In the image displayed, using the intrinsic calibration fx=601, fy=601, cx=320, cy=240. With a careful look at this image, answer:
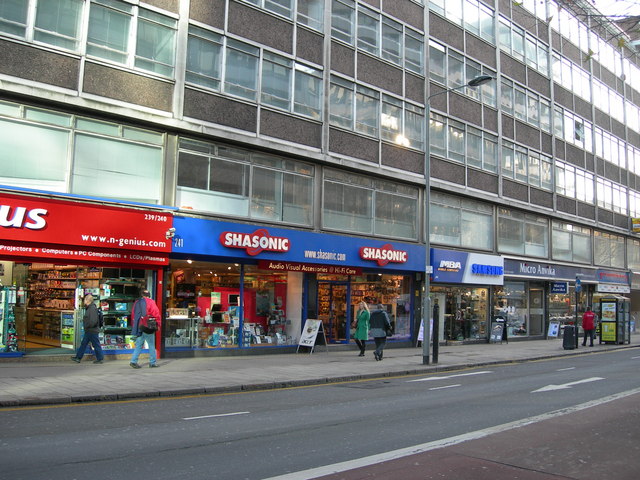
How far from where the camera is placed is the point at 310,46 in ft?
66.8

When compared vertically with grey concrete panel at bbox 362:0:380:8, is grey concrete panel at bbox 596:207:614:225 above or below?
below

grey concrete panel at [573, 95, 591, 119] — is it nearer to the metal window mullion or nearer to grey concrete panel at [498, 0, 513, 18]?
grey concrete panel at [498, 0, 513, 18]

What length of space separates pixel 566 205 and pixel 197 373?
26.3 meters

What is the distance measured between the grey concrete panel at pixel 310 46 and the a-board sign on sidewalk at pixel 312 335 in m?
8.80

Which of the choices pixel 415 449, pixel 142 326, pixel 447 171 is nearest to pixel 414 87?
pixel 447 171

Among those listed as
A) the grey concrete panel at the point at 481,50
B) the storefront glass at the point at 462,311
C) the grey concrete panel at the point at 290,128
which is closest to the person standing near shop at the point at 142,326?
the grey concrete panel at the point at 290,128

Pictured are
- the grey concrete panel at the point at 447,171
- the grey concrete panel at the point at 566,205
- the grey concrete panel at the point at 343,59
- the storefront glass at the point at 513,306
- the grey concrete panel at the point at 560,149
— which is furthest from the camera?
the grey concrete panel at the point at 560,149

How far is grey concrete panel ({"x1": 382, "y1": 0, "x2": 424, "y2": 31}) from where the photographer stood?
77.4 ft

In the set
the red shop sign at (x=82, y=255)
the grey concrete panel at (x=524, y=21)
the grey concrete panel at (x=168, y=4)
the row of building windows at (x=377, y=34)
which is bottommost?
the red shop sign at (x=82, y=255)

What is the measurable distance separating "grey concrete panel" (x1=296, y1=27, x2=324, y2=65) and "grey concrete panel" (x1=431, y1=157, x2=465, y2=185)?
689 cm

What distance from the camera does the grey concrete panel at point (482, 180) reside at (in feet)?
87.9

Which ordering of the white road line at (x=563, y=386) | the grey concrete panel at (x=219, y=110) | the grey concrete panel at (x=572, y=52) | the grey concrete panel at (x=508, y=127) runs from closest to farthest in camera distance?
the white road line at (x=563, y=386) → the grey concrete panel at (x=219, y=110) → the grey concrete panel at (x=508, y=127) → the grey concrete panel at (x=572, y=52)

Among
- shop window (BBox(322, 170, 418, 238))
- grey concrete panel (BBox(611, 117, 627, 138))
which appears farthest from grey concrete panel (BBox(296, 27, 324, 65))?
grey concrete panel (BBox(611, 117, 627, 138))

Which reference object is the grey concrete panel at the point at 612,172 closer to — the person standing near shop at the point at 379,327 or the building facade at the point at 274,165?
the building facade at the point at 274,165
